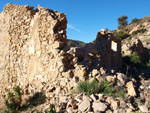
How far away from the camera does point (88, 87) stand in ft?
13.1

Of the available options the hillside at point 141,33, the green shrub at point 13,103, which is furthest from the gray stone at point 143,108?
the hillside at point 141,33

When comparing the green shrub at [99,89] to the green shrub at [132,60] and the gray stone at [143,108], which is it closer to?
the gray stone at [143,108]

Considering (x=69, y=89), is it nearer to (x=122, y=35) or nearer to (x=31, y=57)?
(x=31, y=57)

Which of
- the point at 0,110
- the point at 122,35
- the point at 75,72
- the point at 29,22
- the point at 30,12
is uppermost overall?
the point at 122,35

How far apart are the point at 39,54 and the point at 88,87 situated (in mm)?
2098

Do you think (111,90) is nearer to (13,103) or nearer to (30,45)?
(13,103)

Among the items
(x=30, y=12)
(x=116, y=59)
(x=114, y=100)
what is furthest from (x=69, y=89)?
(x=116, y=59)

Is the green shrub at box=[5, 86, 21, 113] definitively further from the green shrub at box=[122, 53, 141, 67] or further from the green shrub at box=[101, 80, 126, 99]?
the green shrub at box=[122, 53, 141, 67]

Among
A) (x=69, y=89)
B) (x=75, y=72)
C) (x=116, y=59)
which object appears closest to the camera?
(x=69, y=89)

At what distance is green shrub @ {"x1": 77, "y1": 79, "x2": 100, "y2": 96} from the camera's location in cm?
396

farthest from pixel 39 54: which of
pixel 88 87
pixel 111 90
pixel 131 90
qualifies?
pixel 131 90

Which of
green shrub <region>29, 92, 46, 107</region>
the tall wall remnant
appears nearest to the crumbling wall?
the tall wall remnant

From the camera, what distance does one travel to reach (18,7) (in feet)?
19.5

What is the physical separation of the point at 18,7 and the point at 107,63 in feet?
14.4
